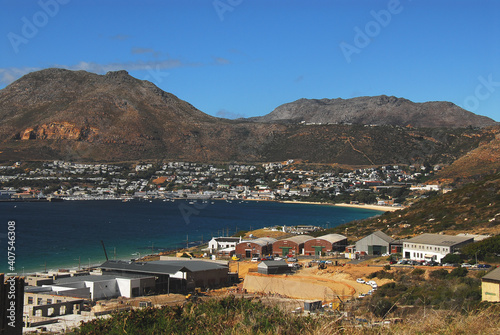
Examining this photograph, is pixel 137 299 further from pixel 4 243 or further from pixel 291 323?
pixel 4 243

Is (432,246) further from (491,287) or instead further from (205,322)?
(205,322)

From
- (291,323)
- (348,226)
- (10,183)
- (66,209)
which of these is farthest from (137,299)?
(10,183)

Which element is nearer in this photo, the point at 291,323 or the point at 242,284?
the point at 291,323

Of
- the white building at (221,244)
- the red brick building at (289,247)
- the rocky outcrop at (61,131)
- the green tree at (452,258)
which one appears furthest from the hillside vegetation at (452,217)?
the rocky outcrop at (61,131)

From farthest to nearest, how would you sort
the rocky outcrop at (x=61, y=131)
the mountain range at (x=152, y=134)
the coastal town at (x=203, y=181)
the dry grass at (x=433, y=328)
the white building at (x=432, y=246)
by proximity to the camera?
the rocky outcrop at (x=61, y=131), the mountain range at (x=152, y=134), the coastal town at (x=203, y=181), the white building at (x=432, y=246), the dry grass at (x=433, y=328)

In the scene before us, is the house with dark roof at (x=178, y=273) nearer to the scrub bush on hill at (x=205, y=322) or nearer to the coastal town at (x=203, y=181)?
the scrub bush on hill at (x=205, y=322)

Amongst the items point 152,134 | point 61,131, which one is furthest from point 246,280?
point 152,134
